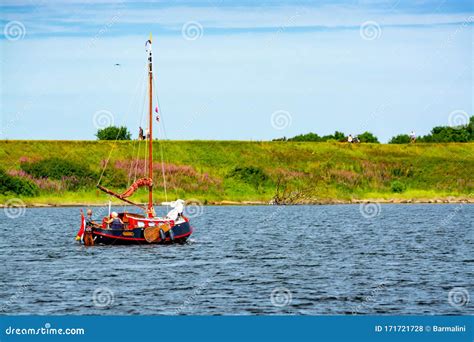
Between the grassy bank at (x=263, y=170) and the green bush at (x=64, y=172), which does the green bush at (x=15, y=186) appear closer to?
the grassy bank at (x=263, y=170)

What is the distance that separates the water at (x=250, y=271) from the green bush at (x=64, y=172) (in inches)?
1355

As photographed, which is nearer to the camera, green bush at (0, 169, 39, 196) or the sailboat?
the sailboat

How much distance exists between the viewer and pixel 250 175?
126312 mm

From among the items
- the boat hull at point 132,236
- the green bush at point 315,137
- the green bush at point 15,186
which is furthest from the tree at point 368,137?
the boat hull at point 132,236

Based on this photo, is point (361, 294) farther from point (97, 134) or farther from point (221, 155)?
point (97, 134)

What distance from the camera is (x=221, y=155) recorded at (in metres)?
136

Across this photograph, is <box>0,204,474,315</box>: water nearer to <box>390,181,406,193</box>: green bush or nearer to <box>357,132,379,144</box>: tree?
<box>390,181,406,193</box>: green bush

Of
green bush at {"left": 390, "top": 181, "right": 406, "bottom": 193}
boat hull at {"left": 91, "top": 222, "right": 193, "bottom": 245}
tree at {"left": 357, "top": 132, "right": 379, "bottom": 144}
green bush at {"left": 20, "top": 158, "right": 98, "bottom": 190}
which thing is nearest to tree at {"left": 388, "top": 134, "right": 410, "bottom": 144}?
tree at {"left": 357, "top": 132, "right": 379, "bottom": 144}

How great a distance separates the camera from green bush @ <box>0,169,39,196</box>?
11081 cm

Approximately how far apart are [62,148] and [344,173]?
39.9 meters

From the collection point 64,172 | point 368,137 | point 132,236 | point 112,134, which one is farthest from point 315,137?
point 132,236

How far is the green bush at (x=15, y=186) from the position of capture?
110812 mm

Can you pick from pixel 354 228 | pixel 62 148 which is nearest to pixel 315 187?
pixel 62 148

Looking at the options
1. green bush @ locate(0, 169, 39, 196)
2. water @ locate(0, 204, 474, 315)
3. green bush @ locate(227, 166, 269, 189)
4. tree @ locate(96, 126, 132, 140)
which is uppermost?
tree @ locate(96, 126, 132, 140)
